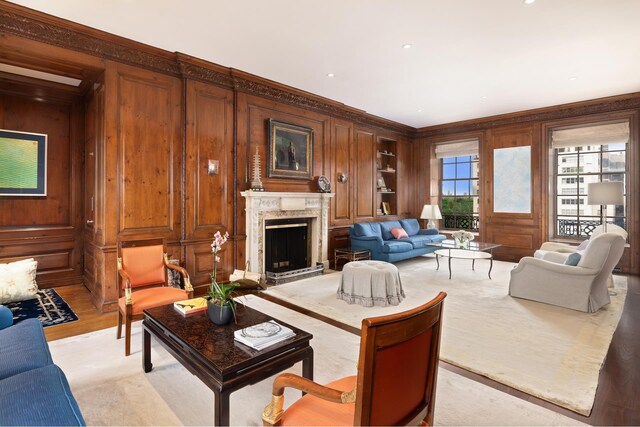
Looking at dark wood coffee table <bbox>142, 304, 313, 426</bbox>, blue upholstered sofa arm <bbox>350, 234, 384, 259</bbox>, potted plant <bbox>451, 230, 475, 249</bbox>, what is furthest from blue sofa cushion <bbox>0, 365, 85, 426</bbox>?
potted plant <bbox>451, 230, 475, 249</bbox>

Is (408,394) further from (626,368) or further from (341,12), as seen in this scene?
(341,12)

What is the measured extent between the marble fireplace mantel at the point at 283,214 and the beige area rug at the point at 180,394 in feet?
7.50

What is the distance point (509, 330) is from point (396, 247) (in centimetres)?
293

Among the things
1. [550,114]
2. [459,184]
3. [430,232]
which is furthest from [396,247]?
[550,114]

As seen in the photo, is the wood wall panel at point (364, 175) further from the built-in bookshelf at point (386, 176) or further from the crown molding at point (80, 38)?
the crown molding at point (80, 38)

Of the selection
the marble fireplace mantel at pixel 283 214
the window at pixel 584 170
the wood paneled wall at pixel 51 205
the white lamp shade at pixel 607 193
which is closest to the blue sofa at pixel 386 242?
the marble fireplace mantel at pixel 283 214

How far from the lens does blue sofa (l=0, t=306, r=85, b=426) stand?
4.06 feet

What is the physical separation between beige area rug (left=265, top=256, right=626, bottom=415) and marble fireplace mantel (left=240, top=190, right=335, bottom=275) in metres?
0.70

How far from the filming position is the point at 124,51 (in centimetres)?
382

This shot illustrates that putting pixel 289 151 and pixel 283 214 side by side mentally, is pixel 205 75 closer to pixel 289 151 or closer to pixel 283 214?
pixel 289 151

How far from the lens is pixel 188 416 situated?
1.91 meters

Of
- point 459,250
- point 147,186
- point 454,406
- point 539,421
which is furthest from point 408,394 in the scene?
point 459,250

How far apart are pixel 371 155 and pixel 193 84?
13.7 ft

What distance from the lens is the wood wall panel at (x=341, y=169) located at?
6.46m
